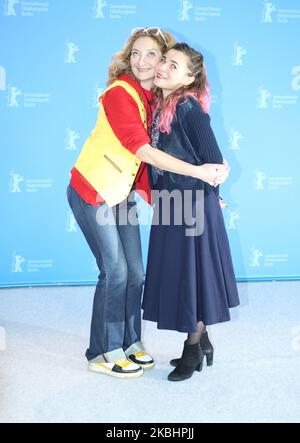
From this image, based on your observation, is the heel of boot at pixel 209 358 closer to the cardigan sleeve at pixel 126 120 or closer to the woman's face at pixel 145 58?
the cardigan sleeve at pixel 126 120

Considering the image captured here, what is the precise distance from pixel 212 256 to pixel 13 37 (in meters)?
2.03

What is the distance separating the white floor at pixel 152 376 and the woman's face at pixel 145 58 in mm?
1191

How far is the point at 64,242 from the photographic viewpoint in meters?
3.62

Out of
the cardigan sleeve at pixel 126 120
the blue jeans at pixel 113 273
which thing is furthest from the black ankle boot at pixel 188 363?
the cardigan sleeve at pixel 126 120

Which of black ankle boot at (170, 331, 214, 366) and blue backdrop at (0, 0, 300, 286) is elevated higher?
blue backdrop at (0, 0, 300, 286)

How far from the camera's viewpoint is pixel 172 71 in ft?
6.67

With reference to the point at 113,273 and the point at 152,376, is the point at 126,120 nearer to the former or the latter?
the point at 113,273

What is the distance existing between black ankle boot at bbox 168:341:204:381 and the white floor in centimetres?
4

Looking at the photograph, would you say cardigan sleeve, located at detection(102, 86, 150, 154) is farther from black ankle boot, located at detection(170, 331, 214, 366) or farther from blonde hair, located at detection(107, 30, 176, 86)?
black ankle boot, located at detection(170, 331, 214, 366)

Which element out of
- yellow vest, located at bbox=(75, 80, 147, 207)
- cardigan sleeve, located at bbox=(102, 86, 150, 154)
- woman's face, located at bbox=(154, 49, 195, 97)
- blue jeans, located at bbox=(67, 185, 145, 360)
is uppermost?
woman's face, located at bbox=(154, 49, 195, 97)

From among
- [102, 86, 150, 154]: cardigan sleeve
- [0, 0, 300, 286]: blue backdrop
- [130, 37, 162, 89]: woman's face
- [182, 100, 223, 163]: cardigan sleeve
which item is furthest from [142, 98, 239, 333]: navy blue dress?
[0, 0, 300, 286]: blue backdrop

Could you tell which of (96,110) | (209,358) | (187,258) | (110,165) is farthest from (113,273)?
(96,110)

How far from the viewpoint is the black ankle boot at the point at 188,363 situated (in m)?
2.20

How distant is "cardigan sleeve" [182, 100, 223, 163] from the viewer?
6.54 feet
